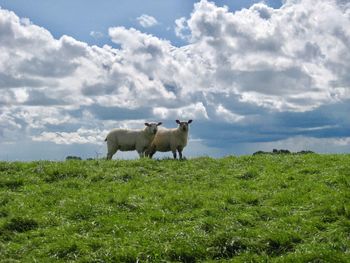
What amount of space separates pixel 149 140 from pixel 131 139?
1.35 m

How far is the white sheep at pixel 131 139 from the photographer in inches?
1385

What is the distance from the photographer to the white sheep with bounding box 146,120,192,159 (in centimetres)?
3408

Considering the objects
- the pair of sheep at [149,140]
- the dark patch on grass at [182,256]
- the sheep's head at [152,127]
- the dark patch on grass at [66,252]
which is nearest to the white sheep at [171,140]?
the pair of sheep at [149,140]

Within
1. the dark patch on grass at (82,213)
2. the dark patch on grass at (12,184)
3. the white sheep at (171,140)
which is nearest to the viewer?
the dark patch on grass at (82,213)

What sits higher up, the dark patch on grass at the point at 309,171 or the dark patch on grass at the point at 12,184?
the dark patch on grass at the point at 309,171

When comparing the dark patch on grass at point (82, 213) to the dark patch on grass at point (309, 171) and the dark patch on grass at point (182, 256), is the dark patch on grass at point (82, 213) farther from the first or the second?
the dark patch on grass at point (309, 171)

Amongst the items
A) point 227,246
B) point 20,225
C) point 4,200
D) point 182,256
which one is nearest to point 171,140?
point 4,200

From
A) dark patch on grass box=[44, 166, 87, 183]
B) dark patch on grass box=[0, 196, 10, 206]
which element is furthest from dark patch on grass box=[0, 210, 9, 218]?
dark patch on grass box=[44, 166, 87, 183]

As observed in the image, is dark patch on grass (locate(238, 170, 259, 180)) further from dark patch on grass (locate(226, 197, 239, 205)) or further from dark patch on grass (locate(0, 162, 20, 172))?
dark patch on grass (locate(0, 162, 20, 172))

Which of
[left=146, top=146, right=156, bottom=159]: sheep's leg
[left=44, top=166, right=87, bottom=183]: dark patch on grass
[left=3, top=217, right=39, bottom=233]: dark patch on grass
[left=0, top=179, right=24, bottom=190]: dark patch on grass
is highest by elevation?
[left=146, top=146, right=156, bottom=159]: sheep's leg

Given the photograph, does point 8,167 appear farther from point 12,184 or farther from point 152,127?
point 152,127

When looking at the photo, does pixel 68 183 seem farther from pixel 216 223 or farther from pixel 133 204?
pixel 216 223

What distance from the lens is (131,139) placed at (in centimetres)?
3569

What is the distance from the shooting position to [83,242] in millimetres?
14586
